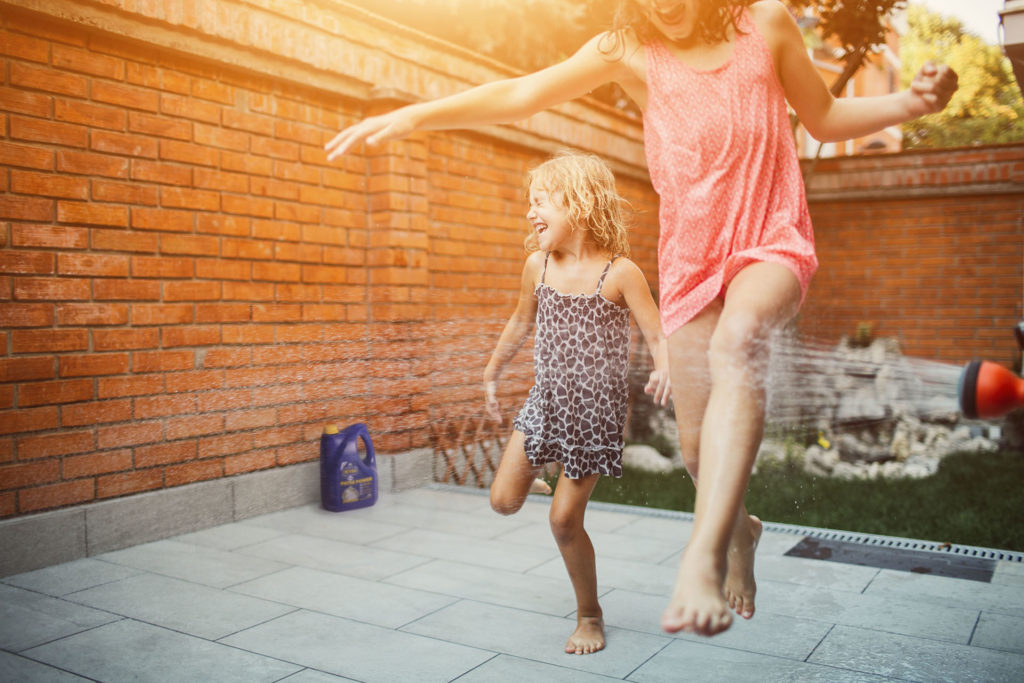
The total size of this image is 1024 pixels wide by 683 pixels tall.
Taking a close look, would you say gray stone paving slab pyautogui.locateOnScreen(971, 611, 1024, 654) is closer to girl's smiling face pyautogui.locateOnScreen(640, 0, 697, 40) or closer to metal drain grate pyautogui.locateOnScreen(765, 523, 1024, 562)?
metal drain grate pyautogui.locateOnScreen(765, 523, 1024, 562)

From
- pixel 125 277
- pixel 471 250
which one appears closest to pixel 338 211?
pixel 471 250

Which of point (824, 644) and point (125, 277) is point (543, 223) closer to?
point (824, 644)

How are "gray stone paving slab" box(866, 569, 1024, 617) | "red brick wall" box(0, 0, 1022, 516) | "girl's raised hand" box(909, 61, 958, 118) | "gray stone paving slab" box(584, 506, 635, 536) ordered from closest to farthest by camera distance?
"girl's raised hand" box(909, 61, 958, 118) → "gray stone paving slab" box(866, 569, 1024, 617) → "red brick wall" box(0, 0, 1022, 516) → "gray stone paving slab" box(584, 506, 635, 536)

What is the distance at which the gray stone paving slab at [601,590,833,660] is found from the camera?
3271 mm

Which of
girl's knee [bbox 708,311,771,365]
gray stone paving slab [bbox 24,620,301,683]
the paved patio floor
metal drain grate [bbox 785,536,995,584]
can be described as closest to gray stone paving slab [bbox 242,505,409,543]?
the paved patio floor

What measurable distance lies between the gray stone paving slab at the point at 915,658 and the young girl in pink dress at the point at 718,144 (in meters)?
1.66

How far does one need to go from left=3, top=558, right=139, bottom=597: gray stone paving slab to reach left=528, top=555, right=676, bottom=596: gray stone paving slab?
195cm

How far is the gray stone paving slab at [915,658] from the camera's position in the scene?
300 centimetres

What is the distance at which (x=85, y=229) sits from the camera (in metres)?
4.18

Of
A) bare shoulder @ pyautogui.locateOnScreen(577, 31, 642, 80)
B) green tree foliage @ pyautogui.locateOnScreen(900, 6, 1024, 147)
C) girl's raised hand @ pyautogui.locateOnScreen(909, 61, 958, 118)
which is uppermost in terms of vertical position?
green tree foliage @ pyautogui.locateOnScreen(900, 6, 1024, 147)

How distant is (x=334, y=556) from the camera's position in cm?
450

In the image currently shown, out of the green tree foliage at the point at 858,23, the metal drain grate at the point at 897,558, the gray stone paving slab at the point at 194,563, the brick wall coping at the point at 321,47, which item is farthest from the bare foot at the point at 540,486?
the green tree foliage at the point at 858,23

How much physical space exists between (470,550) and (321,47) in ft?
9.90

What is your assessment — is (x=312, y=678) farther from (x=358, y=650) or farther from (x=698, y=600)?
(x=698, y=600)
